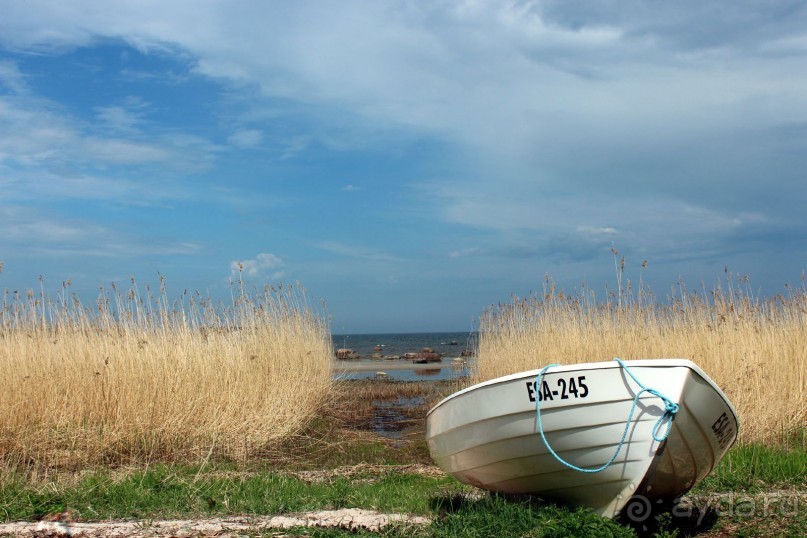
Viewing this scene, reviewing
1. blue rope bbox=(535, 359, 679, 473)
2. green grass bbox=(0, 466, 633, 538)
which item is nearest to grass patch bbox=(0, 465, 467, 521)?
green grass bbox=(0, 466, 633, 538)

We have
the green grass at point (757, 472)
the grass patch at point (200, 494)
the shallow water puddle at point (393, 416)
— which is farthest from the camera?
the shallow water puddle at point (393, 416)

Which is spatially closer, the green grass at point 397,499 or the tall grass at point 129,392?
the green grass at point 397,499

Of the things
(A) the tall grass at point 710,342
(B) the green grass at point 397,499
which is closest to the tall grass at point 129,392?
(B) the green grass at point 397,499

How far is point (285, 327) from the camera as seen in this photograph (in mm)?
11797

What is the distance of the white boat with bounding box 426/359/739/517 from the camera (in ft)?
14.1

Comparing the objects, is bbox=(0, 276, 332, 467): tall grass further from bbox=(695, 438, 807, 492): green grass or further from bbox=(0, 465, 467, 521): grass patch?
bbox=(695, 438, 807, 492): green grass

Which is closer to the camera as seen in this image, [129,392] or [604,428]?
[604,428]

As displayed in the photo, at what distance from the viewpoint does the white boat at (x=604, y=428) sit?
4.29m

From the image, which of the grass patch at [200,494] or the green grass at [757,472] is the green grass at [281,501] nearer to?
the grass patch at [200,494]

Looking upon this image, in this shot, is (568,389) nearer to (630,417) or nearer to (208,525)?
(630,417)

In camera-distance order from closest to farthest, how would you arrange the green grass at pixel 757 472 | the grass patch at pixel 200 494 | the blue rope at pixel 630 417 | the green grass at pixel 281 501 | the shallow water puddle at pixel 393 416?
the blue rope at pixel 630 417 → the green grass at pixel 281 501 → the grass patch at pixel 200 494 → the green grass at pixel 757 472 → the shallow water puddle at pixel 393 416

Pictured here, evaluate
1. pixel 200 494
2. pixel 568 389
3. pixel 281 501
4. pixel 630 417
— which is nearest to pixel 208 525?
pixel 281 501

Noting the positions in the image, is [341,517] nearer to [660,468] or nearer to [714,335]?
[660,468]

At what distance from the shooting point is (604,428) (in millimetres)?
4359
